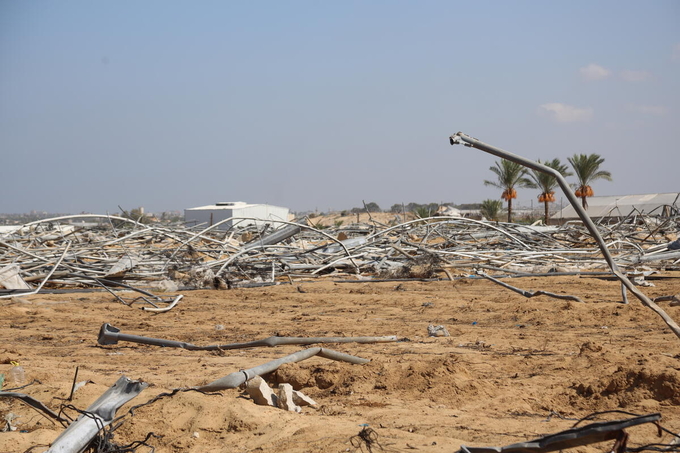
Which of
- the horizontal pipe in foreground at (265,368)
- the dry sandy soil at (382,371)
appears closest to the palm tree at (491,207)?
the dry sandy soil at (382,371)

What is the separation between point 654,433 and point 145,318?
6309mm

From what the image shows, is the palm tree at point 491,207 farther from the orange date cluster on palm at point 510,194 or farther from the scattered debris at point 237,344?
→ the scattered debris at point 237,344

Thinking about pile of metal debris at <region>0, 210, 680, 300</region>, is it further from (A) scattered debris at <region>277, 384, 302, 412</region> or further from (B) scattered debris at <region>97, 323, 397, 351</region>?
(A) scattered debris at <region>277, 384, 302, 412</region>

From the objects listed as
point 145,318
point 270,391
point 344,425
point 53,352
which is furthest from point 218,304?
point 344,425

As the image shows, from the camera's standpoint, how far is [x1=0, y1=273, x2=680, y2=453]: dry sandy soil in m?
3.31

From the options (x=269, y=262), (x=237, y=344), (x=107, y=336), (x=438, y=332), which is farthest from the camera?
(x=269, y=262)

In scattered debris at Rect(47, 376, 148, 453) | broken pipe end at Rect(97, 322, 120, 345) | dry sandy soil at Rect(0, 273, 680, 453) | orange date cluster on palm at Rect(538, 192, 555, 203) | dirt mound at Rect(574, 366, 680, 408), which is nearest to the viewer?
scattered debris at Rect(47, 376, 148, 453)

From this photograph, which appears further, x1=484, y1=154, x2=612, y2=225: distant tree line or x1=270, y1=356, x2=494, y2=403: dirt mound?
x1=484, y1=154, x2=612, y2=225: distant tree line

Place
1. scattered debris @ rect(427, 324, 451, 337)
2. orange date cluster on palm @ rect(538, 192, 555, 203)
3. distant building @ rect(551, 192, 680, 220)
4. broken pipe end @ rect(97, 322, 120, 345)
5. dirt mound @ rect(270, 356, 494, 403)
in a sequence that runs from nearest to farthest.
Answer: dirt mound @ rect(270, 356, 494, 403), broken pipe end @ rect(97, 322, 120, 345), scattered debris @ rect(427, 324, 451, 337), orange date cluster on palm @ rect(538, 192, 555, 203), distant building @ rect(551, 192, 680, 220)

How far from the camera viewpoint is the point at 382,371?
14.6 ft

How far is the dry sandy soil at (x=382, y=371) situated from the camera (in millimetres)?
3312

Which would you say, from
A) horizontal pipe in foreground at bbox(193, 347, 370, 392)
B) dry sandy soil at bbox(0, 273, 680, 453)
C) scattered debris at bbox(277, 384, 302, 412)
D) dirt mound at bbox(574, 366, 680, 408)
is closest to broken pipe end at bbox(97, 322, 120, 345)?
dry sandy soil at bbox(0, 273, 680, 453)

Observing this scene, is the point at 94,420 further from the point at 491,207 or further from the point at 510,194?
the point at 491,207

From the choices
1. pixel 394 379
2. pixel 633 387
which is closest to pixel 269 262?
pixel 394 379
